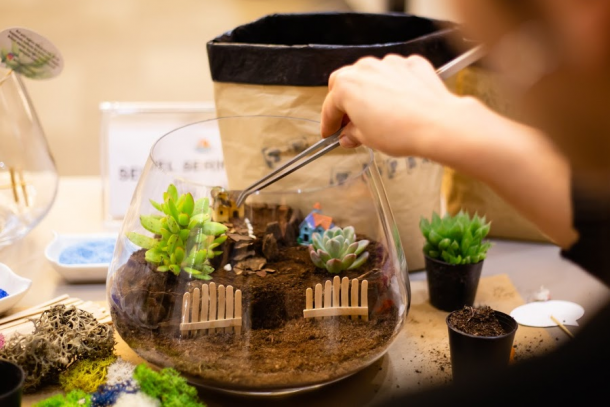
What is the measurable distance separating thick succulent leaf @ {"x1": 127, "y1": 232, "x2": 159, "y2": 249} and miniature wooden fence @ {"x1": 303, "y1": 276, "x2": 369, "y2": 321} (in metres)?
0.22

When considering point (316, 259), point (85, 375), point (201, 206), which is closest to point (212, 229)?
point (201, 206)

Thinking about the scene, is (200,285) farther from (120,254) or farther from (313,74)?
(313,74)

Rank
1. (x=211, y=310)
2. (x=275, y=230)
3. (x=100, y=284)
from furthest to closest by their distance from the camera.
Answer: (x=100, y=284) → (x=275, y=230) → (x=211, y=310)

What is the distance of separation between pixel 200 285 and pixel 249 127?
1.29ft

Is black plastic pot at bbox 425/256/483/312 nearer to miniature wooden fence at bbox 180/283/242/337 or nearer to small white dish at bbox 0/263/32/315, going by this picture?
miniature wooden fence at bbox 180/283/242/337

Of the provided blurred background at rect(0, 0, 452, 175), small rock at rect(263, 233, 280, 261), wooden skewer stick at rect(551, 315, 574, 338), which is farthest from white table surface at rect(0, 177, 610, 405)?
blurred background at rect(0, 0, 452, 175)

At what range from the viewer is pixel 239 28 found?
1.25 metres

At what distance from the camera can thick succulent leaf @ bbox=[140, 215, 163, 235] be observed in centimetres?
88

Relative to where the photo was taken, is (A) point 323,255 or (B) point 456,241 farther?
(B) point 456,241

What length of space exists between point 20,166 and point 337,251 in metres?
0.64

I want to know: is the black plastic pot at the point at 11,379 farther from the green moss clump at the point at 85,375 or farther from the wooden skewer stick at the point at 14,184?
the wooden skewer stick at the point at 14,184

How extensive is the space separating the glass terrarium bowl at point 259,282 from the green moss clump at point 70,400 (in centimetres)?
9

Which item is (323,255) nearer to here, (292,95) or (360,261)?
(360,261)

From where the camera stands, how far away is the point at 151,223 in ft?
2.93
